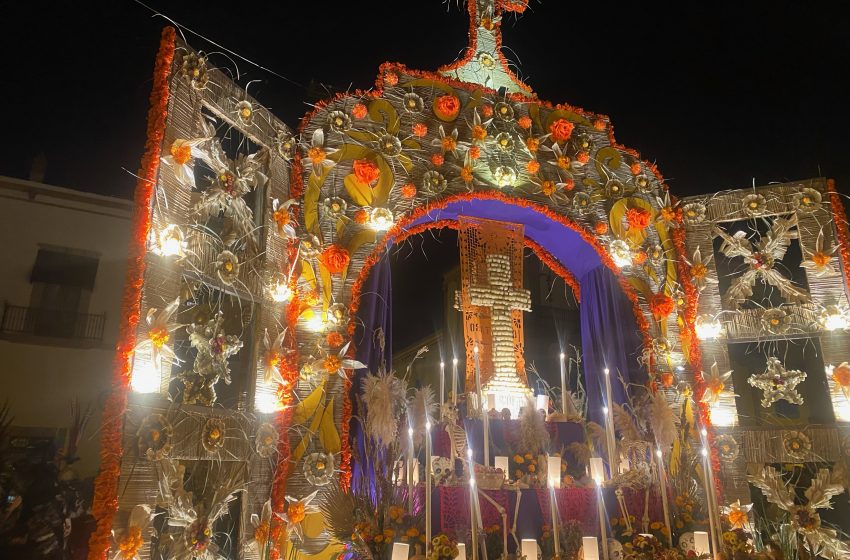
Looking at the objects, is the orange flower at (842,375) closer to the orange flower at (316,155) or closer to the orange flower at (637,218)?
the orange flower at (637,218)

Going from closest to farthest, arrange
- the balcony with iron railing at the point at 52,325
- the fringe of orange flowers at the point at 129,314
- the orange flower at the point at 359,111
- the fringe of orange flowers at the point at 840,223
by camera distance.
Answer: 1. the fringe of orange flowers at the point at 129,314
2. the orange flower at the point at 359,111
3. the fringe of orange flowers at the point at 840,223
4. the balcony with iron railing at the point at 52,325

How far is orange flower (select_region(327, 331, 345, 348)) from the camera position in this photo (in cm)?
494

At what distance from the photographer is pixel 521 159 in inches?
245

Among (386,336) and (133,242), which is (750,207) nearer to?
(386,336)

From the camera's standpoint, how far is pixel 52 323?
25.6 feet

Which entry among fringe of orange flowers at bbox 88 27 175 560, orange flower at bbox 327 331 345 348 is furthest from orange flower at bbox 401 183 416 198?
fringe of orange flowers at bbox 88 27 175 560

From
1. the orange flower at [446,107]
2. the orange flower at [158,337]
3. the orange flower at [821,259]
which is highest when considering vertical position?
the orange flower at [446,107]

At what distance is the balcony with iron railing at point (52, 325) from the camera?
24.9 feet

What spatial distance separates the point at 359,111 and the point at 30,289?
4.96 m

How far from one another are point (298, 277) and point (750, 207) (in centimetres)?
442

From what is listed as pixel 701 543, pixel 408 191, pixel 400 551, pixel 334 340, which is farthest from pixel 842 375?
pixel 334 340

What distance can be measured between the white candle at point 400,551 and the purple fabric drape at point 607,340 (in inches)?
122

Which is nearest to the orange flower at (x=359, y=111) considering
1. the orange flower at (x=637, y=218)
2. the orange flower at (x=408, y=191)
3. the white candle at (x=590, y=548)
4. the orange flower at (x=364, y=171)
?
the orange flower at (x=364, y=171)

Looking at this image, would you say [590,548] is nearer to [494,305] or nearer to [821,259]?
[494,305]
